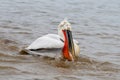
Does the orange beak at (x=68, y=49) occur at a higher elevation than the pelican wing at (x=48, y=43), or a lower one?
lower

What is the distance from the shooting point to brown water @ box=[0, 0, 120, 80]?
6586 mm

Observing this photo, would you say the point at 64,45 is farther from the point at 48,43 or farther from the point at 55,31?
the point at 55,31

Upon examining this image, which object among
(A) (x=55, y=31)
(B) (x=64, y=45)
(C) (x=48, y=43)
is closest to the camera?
(C) (x=48, y=43)

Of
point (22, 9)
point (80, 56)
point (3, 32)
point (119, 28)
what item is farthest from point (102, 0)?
point (80, 56)

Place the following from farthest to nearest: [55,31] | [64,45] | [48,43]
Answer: [55,31]
[64,45]
[48,43]

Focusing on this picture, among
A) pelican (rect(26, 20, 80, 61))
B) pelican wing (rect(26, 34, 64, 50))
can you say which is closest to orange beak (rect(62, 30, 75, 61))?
pelican (rect(26, 20, 80, 61))

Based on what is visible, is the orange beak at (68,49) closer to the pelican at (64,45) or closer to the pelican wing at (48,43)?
the pelican at (64,45)

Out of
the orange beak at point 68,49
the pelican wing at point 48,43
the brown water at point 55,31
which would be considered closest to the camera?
the brown water at point 55,31

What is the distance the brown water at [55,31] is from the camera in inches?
259

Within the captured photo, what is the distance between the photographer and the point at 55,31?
10.4 m

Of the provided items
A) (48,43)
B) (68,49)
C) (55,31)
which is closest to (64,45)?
(68,49)

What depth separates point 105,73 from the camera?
21.9ft

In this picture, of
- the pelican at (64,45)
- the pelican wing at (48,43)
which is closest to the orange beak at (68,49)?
the pelican at (64,45)

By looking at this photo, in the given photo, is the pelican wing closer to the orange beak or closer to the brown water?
the orange beak
